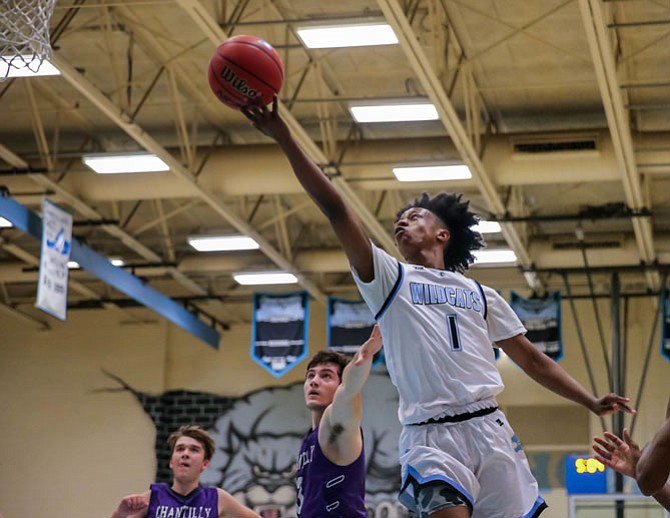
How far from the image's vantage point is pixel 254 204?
1997 centimetres

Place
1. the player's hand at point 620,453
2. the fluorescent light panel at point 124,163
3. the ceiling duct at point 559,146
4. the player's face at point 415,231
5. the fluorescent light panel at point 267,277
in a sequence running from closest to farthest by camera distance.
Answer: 1. the player's hand at point 620,453
2. the player's face at point 415,231
3. the ceiling duct at point 559,146
4. the fluorescent light panel at point 124,163
5. the fluorescent light panel at point 267,277

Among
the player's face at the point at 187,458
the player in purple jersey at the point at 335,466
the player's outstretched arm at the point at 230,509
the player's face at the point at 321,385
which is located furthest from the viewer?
the player's outstretched arm at the point at 230,509

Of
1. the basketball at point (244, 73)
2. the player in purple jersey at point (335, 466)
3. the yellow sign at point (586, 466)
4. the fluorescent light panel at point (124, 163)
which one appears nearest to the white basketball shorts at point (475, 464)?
the player in purple jersey at point (335, 466)

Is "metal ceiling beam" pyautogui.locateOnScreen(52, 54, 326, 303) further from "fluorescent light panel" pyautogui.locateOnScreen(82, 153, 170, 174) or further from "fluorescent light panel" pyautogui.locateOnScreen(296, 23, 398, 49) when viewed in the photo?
"fluorescent light panel" pyautogui.locateOnScreen(296, 23, 398, 49)

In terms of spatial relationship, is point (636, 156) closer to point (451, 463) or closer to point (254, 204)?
point (254, 204)

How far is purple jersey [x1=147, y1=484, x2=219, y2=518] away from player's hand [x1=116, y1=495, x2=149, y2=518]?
0.05 m

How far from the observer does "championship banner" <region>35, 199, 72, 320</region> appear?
48.5ft

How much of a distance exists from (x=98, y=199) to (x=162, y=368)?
7.89 m

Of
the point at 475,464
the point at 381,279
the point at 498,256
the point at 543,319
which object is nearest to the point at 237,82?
the point at 381,279

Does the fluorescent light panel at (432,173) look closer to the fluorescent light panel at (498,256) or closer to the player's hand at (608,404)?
the fluorescent light panel at (498,256)

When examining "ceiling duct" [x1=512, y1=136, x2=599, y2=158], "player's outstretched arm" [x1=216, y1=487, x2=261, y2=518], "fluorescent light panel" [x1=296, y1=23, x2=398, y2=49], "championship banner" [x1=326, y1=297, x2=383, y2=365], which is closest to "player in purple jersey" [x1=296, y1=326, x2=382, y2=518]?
"player's outstretched arm" [x1=216, y1=487, x2=261, y2=518]

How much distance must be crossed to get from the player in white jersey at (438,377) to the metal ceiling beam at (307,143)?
7250 mm

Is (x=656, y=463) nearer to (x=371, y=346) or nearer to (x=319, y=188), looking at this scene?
(x=319, y=188)

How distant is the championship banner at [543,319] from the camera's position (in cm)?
1905
